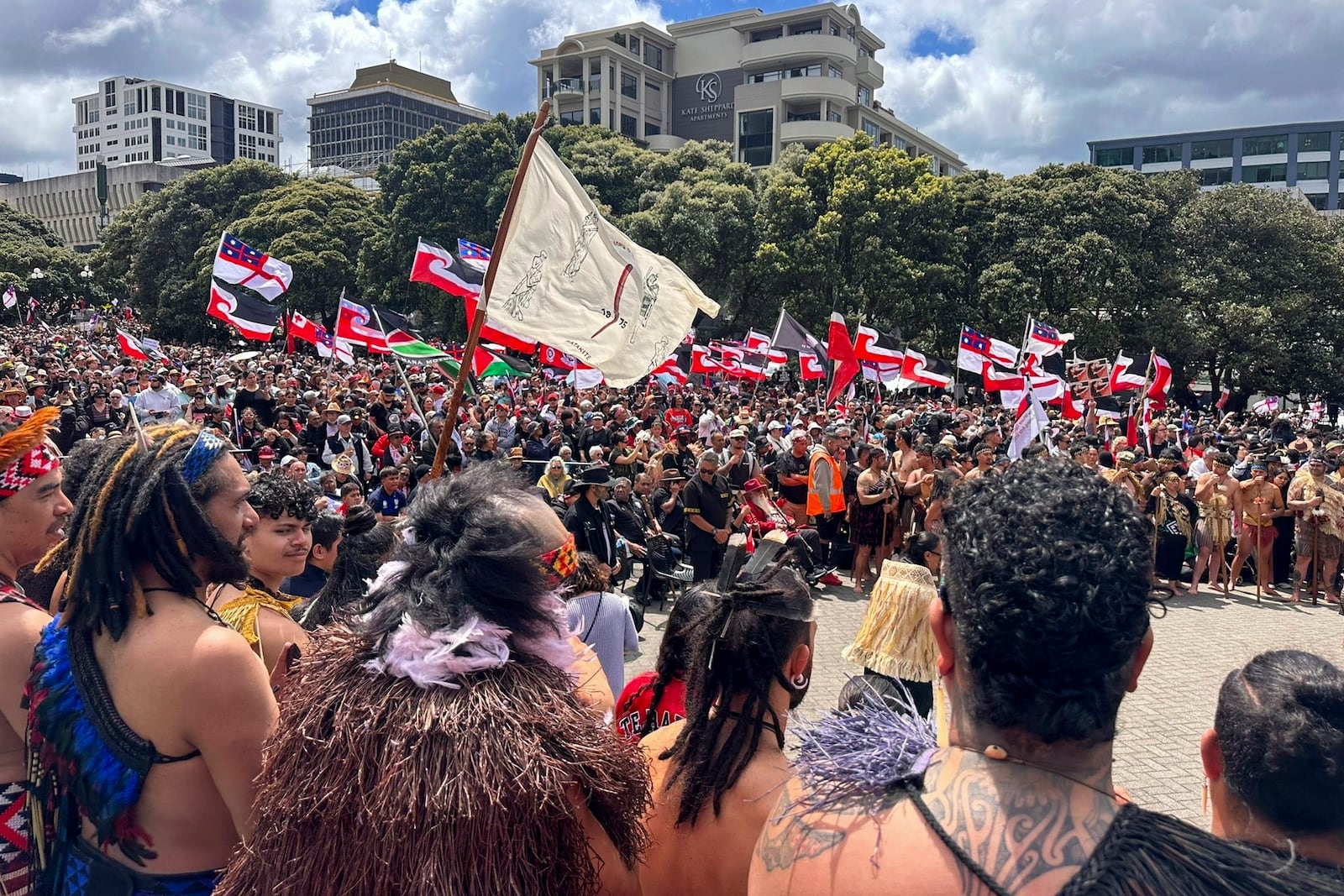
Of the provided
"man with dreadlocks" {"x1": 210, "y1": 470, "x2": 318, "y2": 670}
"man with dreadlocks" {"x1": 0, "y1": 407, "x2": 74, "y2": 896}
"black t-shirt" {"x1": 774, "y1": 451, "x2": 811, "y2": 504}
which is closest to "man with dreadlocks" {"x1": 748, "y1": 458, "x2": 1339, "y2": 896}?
"man with dreadlocks" {"x1": 0, "y1": 407, "x2": 74, "y2": 896}

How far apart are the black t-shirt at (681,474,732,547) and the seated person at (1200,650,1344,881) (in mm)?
8064

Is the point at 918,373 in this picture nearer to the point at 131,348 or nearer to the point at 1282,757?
the point at 131,348

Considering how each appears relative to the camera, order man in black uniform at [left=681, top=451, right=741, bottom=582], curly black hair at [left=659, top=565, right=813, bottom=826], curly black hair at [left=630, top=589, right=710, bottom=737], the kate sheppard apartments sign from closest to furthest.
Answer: curly black hair at [left=659, top=565, right=813, bottom=826] → curly black hair at [left=630, top=589, right=710, bottom=737] → man in black uniform at [left=681, top=451, right=741, bottom=582] → the kate sheppard apartments sign

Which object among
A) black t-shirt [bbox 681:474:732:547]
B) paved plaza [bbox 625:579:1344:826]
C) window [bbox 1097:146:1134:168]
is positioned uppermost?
window [bbox 1097:146:1134:168]

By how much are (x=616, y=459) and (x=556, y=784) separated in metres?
11.6

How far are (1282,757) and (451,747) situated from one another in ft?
5.33

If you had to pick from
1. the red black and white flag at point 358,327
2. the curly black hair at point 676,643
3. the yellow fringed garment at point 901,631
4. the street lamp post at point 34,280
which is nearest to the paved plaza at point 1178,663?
the yellow fringed garment at point 901,631

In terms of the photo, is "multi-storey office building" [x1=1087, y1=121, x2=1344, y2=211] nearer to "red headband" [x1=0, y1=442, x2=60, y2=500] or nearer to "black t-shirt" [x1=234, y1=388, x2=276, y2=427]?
"black t-shirt" [x1=234, y1=388, x2=276, y2=427]

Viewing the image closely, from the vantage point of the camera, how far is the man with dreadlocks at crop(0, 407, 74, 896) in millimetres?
2395

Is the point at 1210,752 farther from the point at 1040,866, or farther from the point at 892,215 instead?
the point at 892,215

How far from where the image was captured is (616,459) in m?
13.3

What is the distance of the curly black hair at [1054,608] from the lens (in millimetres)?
1395

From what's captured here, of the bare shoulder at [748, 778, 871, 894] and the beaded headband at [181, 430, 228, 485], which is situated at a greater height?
the beaded headband at [181, 430, 228, 485]

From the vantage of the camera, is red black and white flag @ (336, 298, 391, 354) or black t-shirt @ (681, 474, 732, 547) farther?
red black and white flag @ (336, 298, 391, 354)
